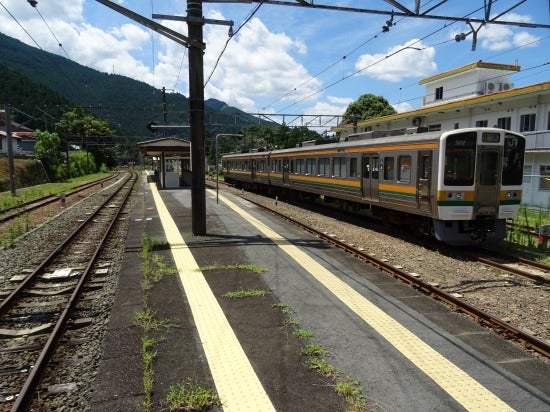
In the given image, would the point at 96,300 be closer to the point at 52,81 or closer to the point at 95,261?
the point at 95,261

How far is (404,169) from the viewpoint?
12352mm

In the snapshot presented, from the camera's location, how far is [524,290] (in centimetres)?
799

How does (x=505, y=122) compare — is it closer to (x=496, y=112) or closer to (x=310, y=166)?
(x=496, y=112)

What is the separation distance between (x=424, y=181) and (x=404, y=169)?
1080 mm

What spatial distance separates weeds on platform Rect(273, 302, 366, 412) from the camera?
4264 millimetres

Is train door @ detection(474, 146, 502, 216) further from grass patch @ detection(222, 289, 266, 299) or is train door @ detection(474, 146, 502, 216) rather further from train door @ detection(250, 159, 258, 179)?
train door @ detection(250, 159, 258, 179)

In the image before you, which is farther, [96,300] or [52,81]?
[52,81]

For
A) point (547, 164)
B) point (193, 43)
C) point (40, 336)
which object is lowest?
point (40, 336)

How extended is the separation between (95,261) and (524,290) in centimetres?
893

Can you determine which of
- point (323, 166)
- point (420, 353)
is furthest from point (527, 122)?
point (420, 353)

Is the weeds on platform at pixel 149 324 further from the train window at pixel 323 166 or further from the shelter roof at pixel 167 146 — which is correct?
the shelter roof at pixel 167 146

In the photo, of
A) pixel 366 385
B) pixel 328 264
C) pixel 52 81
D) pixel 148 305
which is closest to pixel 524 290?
pixel 328 264

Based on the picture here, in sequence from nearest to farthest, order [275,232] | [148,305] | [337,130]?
[148,305], [275,232], [337,130]

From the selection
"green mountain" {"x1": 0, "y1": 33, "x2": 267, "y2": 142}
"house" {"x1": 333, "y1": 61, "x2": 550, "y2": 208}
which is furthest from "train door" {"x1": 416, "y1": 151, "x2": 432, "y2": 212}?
"green mountain" {"x1": 0, "y1": 33, "x2": 267, "y2": 142}
